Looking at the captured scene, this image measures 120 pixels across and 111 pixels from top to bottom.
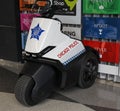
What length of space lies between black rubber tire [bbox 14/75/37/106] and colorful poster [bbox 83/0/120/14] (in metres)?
1.15

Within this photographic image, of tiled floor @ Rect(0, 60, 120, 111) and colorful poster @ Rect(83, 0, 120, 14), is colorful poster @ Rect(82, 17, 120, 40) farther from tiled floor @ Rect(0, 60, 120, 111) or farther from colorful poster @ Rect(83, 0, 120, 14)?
tiled floor @ Rect(0, 60, 120, 111)

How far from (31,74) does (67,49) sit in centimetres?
46

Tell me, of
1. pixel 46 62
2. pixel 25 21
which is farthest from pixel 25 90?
pixel 25 21

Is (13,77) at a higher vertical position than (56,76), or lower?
lower

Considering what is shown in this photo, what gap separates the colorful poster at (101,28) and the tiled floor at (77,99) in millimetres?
575

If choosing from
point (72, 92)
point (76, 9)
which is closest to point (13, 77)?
point (72, 92)

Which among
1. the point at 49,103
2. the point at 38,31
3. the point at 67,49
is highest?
the point at 38,31

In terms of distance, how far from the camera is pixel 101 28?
2.99 meters

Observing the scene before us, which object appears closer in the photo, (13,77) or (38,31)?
(38,31)

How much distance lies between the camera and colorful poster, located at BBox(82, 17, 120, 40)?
2.89m

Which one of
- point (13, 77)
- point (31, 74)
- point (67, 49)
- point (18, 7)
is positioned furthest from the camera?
point (18, 7)

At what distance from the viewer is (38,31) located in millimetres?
2555

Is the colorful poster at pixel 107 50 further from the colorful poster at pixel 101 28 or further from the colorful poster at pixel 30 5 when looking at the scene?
the colorful poster at pixel 30 5

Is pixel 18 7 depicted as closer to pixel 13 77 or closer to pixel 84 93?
pixel 13 77
